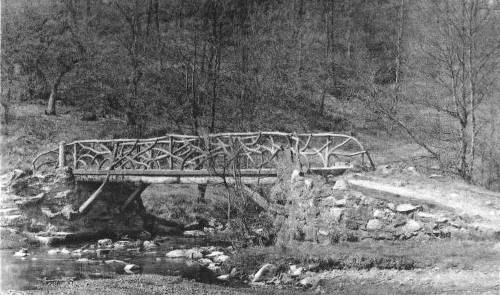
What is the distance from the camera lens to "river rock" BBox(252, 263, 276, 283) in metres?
Result: 11.8

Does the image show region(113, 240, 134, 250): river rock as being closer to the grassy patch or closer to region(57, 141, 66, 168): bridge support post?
region(57, 141, 66, 168): bridge support post

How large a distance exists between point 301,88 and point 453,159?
16955mm

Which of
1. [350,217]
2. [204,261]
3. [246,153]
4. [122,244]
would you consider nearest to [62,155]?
[122,244]

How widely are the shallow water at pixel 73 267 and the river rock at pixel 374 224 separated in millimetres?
3535

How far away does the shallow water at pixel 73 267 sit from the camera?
41.1 ft

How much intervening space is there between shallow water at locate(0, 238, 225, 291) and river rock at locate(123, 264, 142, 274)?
0.11 metres

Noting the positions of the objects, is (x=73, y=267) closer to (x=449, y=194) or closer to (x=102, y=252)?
(x=102, y=252)

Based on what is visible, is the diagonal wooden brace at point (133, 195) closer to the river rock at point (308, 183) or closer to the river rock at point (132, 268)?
the river rock at point (132, 268)

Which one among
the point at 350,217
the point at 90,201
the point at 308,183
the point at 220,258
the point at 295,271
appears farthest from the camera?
the point at 90,201

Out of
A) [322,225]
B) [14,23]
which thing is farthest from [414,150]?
[14,23]

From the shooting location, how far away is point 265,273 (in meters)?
A: 11.9

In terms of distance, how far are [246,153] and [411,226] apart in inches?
218

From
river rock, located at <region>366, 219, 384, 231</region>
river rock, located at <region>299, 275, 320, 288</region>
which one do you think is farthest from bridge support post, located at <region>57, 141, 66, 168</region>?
river rock, located at <region>366, 219, 384, 231</region>

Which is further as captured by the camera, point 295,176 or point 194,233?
point 194,233
